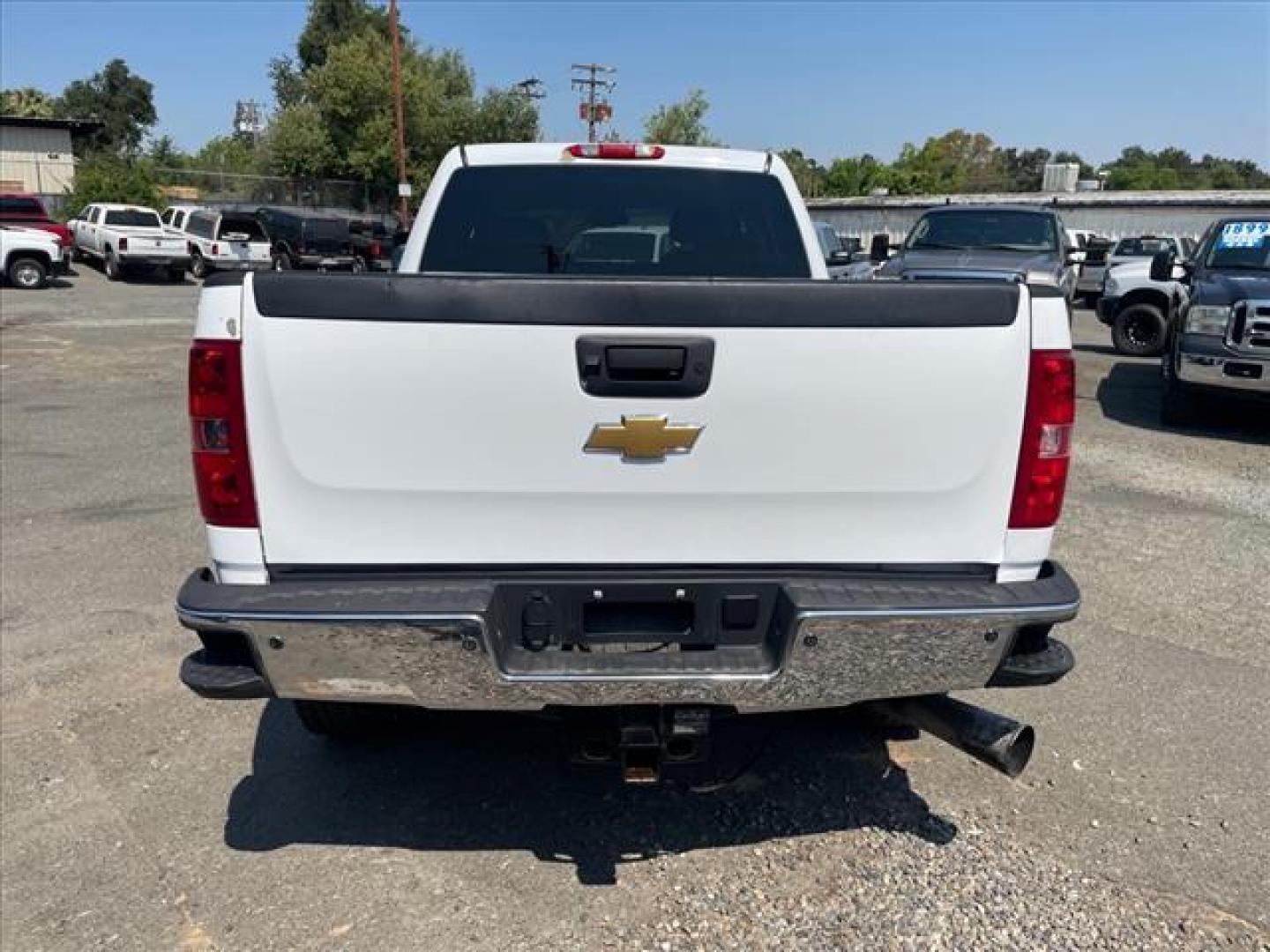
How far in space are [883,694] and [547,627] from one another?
0.88 metres

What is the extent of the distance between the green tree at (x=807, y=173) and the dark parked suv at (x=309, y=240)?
2357 inches

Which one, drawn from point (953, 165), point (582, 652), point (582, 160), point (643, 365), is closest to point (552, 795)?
point (582, 652)

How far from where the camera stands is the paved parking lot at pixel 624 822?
279 cm

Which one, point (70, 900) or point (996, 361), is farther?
point (70, 900)

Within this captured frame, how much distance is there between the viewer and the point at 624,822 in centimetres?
326

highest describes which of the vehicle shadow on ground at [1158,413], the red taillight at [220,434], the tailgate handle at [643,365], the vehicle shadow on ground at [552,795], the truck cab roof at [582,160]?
the truck cab roof at [582,160]

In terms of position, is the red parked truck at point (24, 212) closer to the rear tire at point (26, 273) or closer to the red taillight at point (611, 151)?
the rear tire at point (26, 273)

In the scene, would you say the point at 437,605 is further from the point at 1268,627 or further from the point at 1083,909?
the point at 1268,627

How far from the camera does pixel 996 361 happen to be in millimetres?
2520

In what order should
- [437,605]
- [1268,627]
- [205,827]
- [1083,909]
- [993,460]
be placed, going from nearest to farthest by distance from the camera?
[437,605]
[993,460]
[1083,909]
[205,827]
[1268,627]

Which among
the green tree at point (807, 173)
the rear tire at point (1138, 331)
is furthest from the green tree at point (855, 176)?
the rear tire at point (1138, 331)

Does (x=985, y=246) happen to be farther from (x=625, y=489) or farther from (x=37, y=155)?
(x=37, y=155)

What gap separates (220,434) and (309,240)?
79.0 ft

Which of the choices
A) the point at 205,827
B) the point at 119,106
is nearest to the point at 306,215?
the point at 205,827
